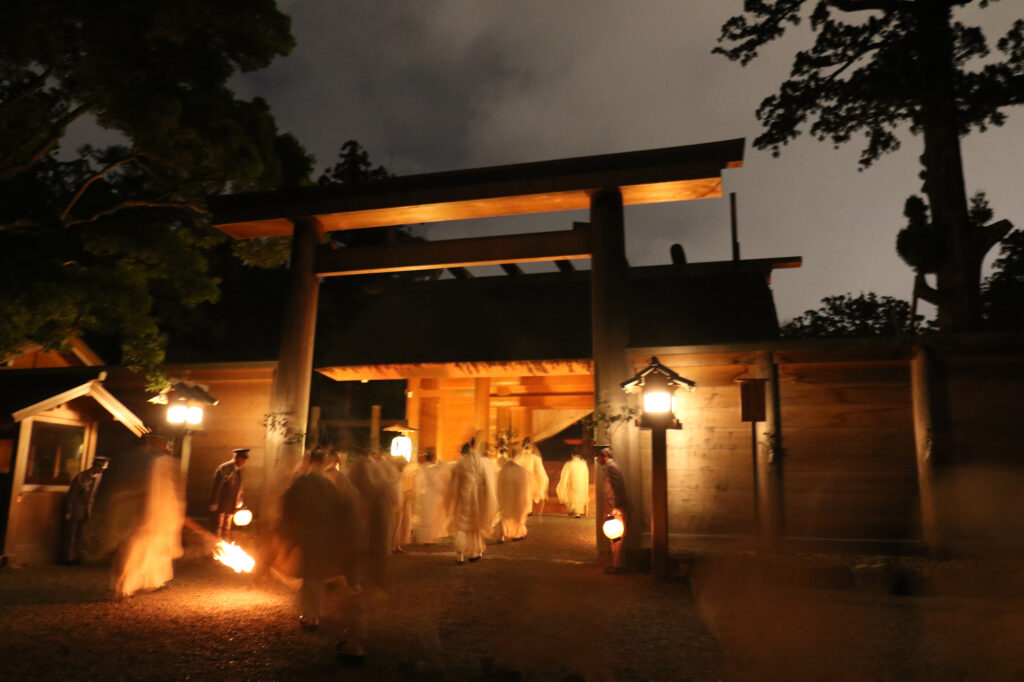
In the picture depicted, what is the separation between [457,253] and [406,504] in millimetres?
4512

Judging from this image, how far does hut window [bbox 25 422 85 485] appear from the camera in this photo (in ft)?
34.8

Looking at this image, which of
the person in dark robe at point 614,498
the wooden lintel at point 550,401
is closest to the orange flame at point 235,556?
the person in dark robe at point 614,498

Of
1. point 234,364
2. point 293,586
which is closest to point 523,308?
point 234,364

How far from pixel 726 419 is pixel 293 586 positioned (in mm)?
6151

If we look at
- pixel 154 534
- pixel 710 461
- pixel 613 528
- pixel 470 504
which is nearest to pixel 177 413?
pixel 154 534

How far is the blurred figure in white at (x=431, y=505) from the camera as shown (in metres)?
12.2

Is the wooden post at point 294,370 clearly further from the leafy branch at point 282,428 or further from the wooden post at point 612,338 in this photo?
the wooden post at point 612,338

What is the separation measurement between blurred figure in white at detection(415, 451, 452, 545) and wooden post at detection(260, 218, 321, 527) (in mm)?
2679

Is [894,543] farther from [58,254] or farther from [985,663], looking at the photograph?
[58,254]

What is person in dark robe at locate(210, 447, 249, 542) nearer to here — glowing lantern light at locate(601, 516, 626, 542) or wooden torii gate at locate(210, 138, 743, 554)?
wooden torii gate at locate(210, 138, 743, 554)

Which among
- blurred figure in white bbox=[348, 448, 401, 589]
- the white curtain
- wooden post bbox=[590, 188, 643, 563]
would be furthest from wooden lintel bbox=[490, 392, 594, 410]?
blurred figure in white bbox=[348, 448, 401, 589]

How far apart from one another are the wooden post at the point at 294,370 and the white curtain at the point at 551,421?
10432 mm

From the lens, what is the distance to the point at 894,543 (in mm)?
8859

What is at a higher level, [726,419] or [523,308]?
[523,308]
